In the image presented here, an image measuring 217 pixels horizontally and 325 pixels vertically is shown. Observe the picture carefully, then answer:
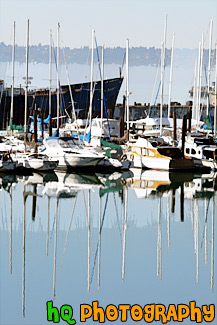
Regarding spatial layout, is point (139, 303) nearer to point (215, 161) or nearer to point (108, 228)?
point (108, 228)

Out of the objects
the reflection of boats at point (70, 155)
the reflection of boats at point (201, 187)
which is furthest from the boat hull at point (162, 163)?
the reflection of boats at point (70, 155)

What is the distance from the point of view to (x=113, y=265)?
19547 mm

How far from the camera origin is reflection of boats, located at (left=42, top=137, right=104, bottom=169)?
39969 millimetres

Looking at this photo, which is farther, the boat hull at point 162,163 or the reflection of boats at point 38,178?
the boat hull at point 162,163

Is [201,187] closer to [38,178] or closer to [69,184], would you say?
[69,184]

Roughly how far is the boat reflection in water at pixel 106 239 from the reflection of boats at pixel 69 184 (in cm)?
5

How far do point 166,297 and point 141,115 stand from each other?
74075mm

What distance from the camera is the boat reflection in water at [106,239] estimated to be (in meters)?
17.4

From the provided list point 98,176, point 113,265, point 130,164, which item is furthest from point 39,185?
point 113,265

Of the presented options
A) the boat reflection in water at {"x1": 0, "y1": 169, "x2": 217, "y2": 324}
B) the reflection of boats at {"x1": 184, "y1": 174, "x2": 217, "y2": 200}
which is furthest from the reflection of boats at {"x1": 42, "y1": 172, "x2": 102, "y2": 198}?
the reflection of boats at {"x1": 184, "y1": 174, "x2": 217, "y2": 200}

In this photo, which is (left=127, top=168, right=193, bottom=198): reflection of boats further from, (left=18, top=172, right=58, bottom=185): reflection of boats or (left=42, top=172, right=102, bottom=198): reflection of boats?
(left=18, top=172, right=58, bottom=185): reflection of boats

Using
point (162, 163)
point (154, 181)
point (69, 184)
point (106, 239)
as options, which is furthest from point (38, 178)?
point (106, 239)

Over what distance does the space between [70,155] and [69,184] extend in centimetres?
406

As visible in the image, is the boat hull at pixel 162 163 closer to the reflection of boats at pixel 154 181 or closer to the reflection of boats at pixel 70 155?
the reflection of boats at pixel 154 181
